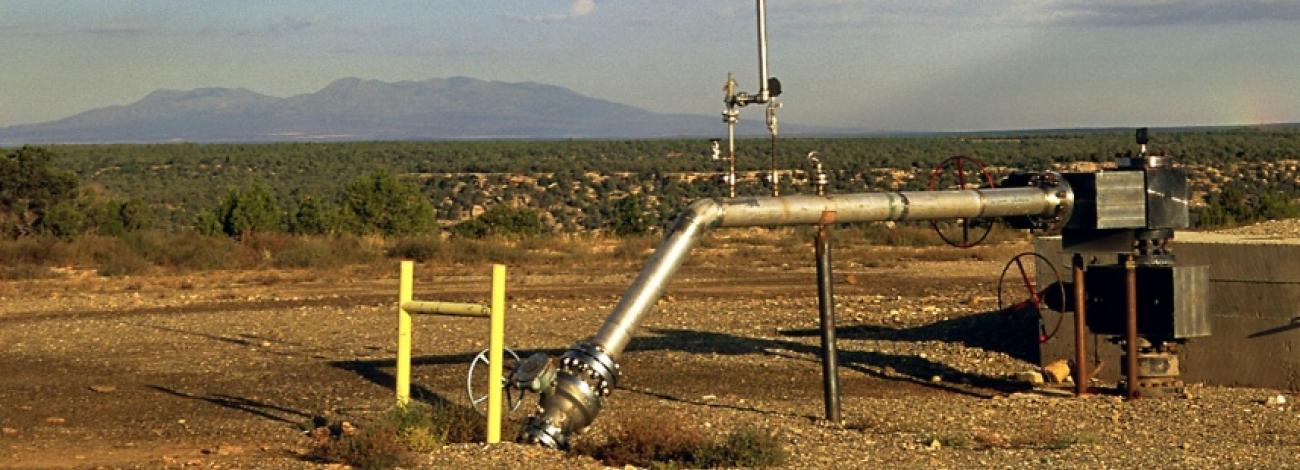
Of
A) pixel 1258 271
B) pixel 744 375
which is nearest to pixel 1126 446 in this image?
pixel 1258 271

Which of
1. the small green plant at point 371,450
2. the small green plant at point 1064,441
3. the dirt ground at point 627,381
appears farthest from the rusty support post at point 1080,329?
the small green plant at point 371,450

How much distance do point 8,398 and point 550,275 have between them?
50.2ft

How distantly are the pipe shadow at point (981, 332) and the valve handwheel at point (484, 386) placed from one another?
4.14 meters

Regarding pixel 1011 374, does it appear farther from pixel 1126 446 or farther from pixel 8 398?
pixel 8 398

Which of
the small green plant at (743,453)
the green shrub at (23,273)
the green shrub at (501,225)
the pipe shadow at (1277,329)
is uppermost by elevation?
the pipe shadow at (1277,329)

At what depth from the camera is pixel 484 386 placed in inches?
594

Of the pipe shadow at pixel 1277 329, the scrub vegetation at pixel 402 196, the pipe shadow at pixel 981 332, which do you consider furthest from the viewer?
the scrub vegetation at pixel 402 196

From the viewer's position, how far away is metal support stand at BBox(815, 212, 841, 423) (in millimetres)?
12742

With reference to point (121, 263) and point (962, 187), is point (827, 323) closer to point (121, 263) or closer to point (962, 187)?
point (962, 187)

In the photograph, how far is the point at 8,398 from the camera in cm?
1502

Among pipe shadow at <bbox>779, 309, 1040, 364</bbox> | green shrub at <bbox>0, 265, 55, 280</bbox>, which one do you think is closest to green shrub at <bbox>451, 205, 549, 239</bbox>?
green shrub at <bbox>0, 265, 55, 280</bbox>

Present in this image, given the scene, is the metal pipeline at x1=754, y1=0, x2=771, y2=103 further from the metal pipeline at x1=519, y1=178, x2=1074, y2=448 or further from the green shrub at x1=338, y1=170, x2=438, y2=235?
the green shrub at x1=338, y1=170, x2=438, y2=235

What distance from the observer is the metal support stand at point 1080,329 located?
13961mm

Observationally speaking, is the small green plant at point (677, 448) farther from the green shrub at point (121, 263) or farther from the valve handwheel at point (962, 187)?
the green shrub at point (121, 263)
